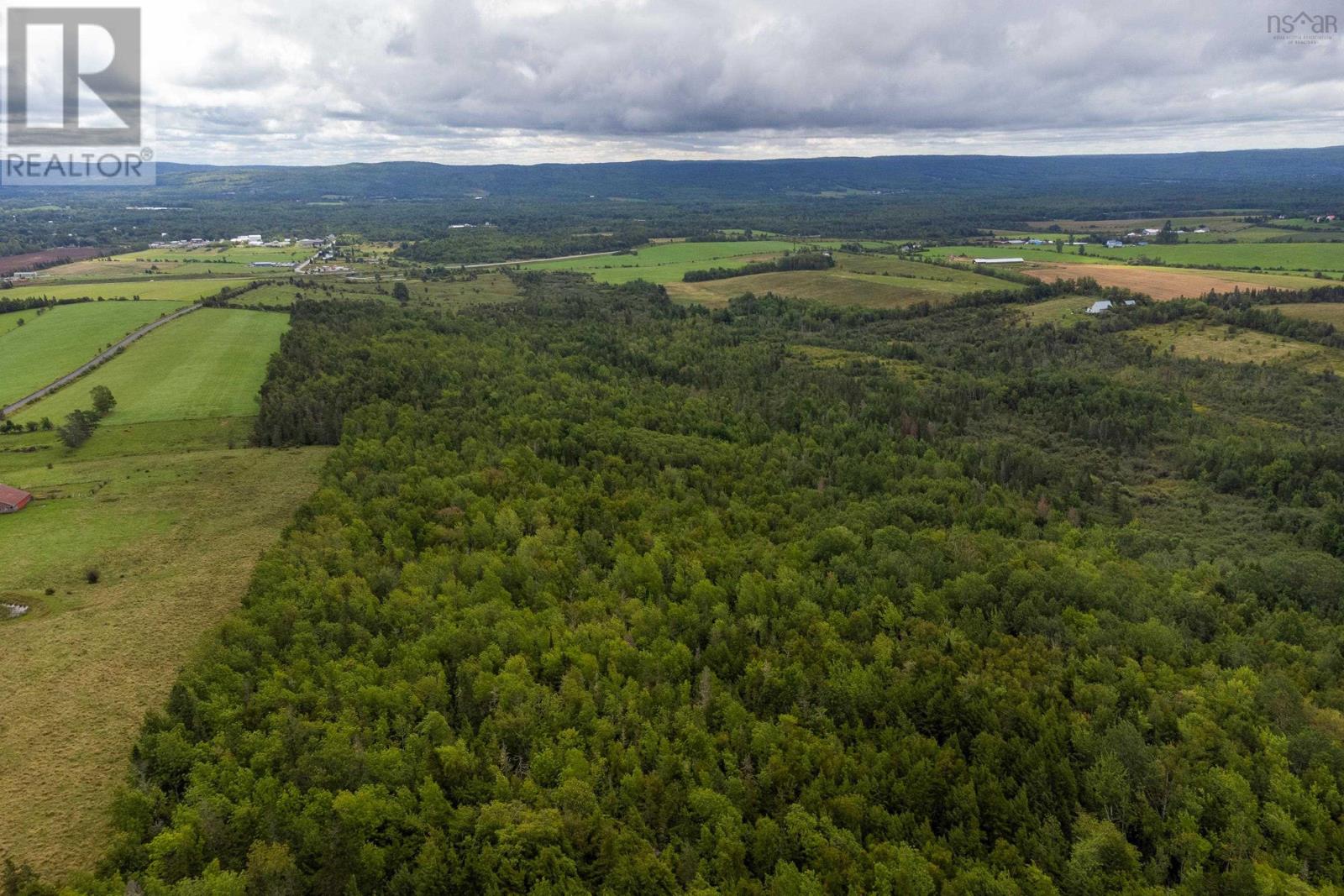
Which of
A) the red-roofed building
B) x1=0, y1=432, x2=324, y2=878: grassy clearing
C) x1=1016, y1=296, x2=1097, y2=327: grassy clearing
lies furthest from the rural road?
x1=1016, y1=296, x2=1097, y2=327: grassy clearing

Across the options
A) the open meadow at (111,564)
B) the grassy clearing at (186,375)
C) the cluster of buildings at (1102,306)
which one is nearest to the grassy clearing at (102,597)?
the open meadow at (111,564)

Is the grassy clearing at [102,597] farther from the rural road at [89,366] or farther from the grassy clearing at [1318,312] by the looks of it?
the grassy clearing at [1318,312]

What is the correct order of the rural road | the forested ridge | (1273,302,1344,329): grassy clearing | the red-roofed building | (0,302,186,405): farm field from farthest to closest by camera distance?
1. (1273,302,1344,329): grassy clearing
2. (0,302,186,405): farm field
3. the rural road
4. the red-roofed building
5. the forested ridge

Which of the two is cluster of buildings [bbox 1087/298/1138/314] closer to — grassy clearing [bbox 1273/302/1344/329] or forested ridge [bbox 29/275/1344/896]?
grassy clearing [bbox 1273/302/1344/329]

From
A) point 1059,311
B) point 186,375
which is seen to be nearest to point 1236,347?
point 1059,311

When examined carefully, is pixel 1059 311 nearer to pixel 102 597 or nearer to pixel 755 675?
pixel 755 675

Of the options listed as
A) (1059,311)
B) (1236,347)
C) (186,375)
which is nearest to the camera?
(186,375)
